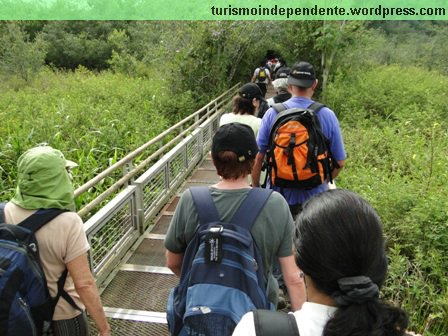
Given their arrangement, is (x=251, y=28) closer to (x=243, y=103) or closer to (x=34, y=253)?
(x=243, y=103)

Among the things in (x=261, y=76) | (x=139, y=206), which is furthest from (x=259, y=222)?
(x=261, y=76)

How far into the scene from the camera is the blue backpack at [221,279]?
176 centimetres

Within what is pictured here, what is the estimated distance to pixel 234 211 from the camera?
194cm

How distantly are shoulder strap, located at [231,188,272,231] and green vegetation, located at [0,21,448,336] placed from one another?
7.53 feet

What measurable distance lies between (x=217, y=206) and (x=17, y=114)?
10.7 meters

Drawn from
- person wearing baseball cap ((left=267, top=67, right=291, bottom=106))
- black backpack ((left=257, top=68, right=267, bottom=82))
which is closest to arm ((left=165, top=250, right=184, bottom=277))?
person wearing baseball cap ((left=267, top=67, right=291, bottom=106))

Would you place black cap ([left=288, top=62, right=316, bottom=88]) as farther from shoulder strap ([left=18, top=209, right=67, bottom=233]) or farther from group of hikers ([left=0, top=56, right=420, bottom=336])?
shoulder strap ([left=18, top=209, right=67, bottom=233])

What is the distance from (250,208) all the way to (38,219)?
3.28 ft

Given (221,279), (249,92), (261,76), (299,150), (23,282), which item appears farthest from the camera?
(261,76)

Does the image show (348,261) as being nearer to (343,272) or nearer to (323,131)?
(343,272)

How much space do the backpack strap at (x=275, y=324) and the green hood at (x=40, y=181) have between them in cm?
126

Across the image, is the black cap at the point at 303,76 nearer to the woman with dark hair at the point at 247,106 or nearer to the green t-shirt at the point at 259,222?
the woman with dark hair at the point at 247,106

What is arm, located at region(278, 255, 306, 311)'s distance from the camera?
212 centimetres

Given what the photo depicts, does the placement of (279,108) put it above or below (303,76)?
below
